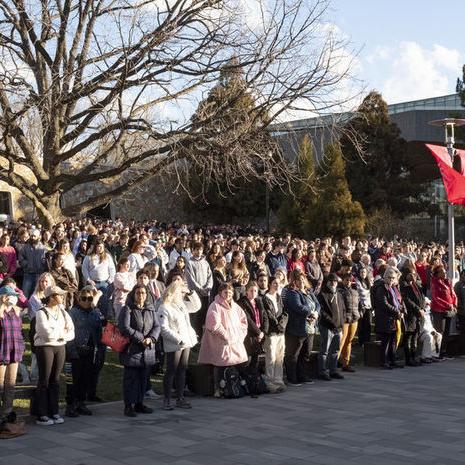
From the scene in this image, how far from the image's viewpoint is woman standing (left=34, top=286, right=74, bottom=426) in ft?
31.0

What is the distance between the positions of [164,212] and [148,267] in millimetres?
40056

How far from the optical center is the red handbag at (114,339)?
1009 centimetres

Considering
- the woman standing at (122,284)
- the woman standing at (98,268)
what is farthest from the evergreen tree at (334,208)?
the woman standing at (122,284)

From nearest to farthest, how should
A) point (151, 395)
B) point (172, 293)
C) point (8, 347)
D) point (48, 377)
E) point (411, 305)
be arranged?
point (8, 347), point (48, 377), point (172, 293), point (151, 395), point (411, 305)

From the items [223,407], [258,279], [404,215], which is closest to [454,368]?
[258,279]

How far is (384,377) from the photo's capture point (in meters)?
13.5

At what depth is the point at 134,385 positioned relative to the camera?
10203 mm

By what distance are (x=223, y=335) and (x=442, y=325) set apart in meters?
6.41

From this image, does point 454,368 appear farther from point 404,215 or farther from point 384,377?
point 404,215

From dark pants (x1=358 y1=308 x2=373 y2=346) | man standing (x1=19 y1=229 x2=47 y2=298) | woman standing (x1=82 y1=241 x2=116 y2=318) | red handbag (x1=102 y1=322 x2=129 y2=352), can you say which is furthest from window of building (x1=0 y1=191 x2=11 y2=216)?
red handbag (x1=102 y1=322 x2=129 y2=352)

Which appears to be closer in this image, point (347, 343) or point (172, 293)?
point (172, 293)

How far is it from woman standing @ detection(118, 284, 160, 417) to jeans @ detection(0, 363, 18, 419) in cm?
150

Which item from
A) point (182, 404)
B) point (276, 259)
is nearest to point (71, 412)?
point (182, 404)

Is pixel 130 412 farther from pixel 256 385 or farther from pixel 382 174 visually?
pixel 382 174
